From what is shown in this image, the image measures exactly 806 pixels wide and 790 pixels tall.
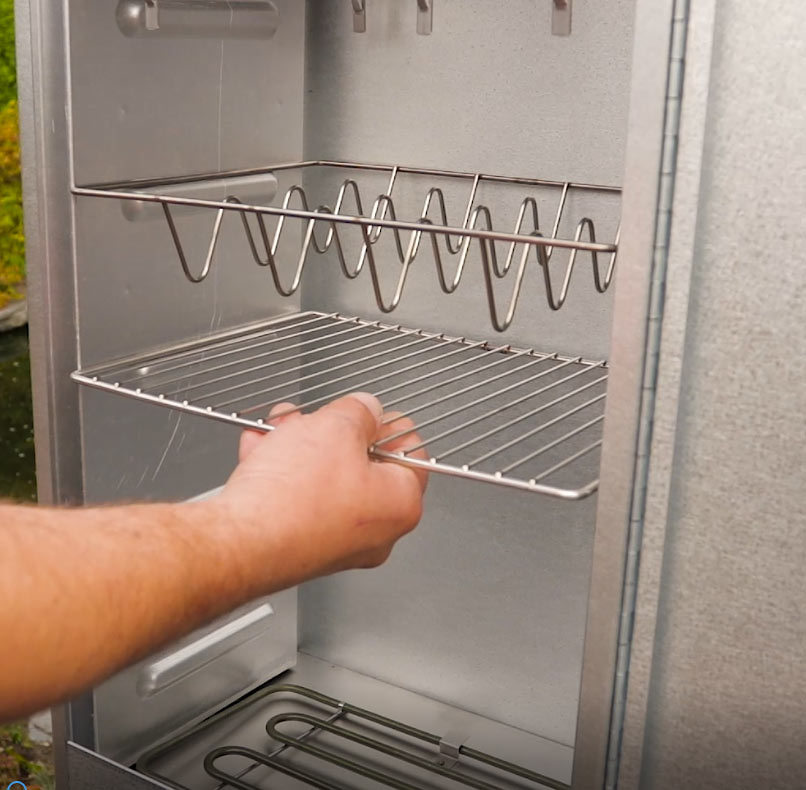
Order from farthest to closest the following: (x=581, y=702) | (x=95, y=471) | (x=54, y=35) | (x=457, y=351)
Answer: (x=457, y=351) < (x=95, y=471) < (x=54, y=35) < (x=581, y=702)

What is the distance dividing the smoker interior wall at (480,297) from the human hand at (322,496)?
42 centimetres

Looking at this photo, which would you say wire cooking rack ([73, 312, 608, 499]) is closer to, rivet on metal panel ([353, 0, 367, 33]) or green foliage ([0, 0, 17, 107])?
rivet on metal panel ([353, 0, 367, 33])

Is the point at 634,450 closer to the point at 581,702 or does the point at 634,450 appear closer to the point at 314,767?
the point at 581,702

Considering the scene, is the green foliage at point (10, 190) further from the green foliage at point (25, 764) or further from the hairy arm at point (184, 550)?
the hairy arm at point (184, 550)

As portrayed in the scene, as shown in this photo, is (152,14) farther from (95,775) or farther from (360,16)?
(95,775)

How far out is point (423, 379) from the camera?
135 centimetres

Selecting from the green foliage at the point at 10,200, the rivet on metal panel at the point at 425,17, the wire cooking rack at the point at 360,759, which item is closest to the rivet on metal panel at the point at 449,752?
the wire cooking rack at the point at 360,759

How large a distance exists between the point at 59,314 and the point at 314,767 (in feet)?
A: 2.05

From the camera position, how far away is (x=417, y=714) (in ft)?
4.94

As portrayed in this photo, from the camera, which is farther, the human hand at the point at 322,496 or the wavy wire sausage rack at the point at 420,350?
the wavy wire sausage rack at the point at 420,350

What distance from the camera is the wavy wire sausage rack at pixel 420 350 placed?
1.26m

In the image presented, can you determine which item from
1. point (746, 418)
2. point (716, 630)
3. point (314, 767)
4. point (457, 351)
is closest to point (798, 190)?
point (746, 418)

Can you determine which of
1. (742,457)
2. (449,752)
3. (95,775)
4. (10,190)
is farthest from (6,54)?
(742,457)

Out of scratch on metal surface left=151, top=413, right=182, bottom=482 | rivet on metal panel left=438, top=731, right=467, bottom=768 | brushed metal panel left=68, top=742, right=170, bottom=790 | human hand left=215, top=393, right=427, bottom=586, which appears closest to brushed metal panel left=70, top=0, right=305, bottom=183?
scratch on metal surface left=151, top=413, right=182, bottom=482
